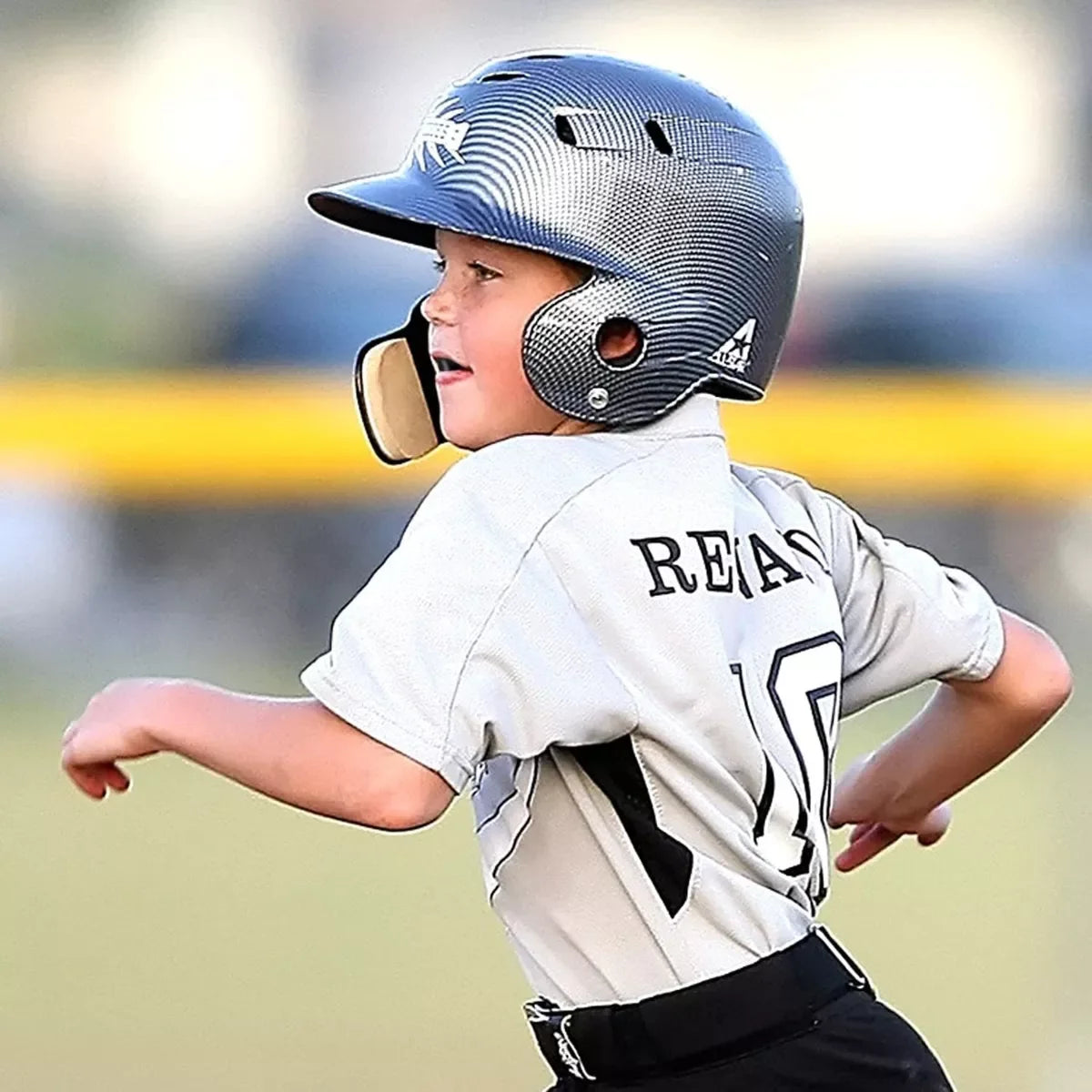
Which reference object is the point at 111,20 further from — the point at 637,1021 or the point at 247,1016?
the point at 637,1021

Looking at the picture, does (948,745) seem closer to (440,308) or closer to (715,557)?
(715,557)

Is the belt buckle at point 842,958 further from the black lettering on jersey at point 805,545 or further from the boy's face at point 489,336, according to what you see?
the boy's face at point 489,336

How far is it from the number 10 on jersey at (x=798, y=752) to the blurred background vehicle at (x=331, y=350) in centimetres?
292

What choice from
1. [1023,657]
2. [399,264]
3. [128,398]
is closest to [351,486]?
[399,264]

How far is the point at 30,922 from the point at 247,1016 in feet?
2.60

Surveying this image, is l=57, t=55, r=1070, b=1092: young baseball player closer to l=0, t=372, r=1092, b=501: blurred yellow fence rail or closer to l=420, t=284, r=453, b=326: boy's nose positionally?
l=420, t=284, r=453, b=326: boy's nose

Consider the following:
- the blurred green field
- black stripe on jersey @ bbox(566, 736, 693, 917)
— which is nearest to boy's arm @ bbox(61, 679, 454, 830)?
black stripe on jersey @ bbox(566, 736, 693, 917)

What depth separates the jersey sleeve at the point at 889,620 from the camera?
2176 mm

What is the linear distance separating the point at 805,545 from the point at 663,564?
24cm

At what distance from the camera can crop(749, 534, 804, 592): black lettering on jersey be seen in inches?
78.7

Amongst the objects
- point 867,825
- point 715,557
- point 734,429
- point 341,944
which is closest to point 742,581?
point 715,557

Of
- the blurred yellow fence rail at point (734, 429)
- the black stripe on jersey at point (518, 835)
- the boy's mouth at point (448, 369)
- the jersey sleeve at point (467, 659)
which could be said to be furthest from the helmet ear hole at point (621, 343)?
the blurred yellow fence rail at point (734, 429)

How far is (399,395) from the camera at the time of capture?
86.3 inches

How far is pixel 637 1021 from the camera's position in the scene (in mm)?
1918
